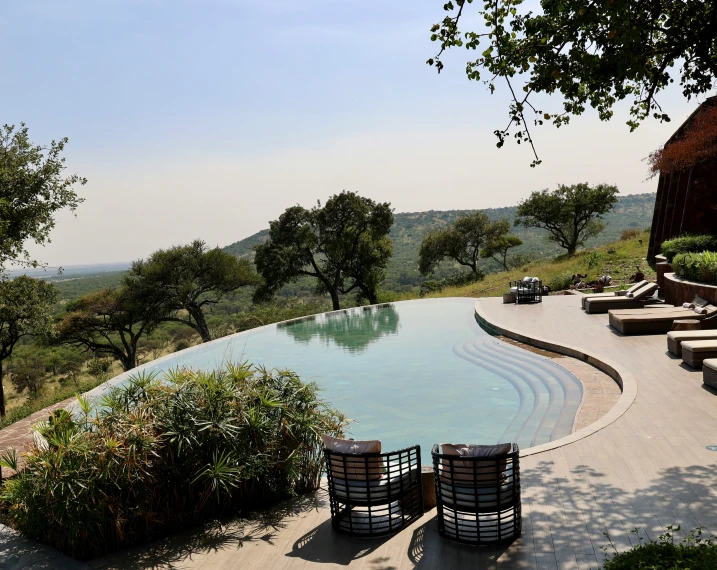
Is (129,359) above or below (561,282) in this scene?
below

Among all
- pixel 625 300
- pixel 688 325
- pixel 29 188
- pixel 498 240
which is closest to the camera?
pixel 688 325

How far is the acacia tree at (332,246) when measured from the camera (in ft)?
95.2

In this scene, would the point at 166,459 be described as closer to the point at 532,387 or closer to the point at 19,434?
the point at 19,434

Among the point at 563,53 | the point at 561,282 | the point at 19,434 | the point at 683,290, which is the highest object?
the point at 563,53

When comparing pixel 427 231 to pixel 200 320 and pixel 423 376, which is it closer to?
pixel 200 320

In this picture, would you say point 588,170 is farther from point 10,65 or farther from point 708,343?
point 10,65

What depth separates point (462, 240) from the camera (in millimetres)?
41312

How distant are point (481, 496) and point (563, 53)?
5049 mm

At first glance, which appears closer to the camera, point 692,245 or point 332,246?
point 692,245

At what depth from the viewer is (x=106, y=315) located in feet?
87.7

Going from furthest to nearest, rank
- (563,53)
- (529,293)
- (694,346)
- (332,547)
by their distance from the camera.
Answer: (529,293) < (694,346) < (563,53) < (332,547)

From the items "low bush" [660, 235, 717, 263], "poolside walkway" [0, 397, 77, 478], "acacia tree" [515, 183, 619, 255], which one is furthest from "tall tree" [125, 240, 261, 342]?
"low bush" [660, 235, 717, 263]

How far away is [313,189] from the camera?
3103cm

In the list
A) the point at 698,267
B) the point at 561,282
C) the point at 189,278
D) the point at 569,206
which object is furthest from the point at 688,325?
the point at 569,206
